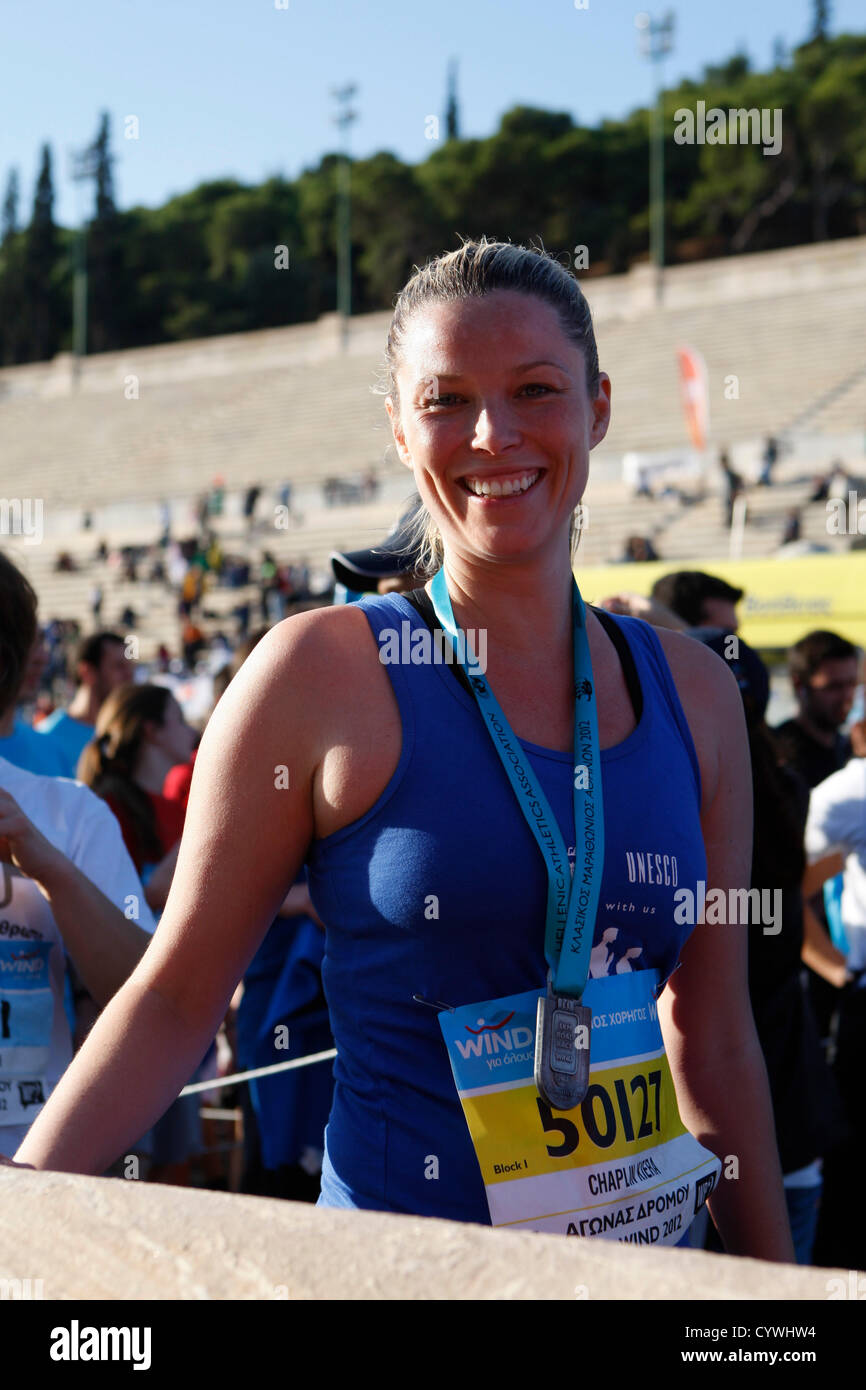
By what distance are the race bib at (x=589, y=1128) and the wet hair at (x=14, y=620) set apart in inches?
51.1

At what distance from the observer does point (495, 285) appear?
1550mm

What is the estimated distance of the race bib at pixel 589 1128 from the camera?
1.39 meters

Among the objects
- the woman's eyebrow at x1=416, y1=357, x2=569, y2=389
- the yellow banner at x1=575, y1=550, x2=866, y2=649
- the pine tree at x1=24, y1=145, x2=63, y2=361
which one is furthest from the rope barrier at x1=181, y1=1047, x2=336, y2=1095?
the pine tree at x1=24, y1=145, x2=63, y2=361

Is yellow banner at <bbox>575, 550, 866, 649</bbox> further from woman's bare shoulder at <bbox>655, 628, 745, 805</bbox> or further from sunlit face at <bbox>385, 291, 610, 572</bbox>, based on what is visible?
sunlit face at <bbox>385, 291, 610, 572</bbox>

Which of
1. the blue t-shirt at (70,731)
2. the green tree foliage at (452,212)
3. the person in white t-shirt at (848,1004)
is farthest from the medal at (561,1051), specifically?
the green tree foliage at (452,212)

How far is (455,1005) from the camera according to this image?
4.63ft

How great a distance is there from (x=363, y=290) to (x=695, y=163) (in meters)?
14.2

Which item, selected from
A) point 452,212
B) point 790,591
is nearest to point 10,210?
point 452,212

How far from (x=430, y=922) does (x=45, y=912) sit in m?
1.08

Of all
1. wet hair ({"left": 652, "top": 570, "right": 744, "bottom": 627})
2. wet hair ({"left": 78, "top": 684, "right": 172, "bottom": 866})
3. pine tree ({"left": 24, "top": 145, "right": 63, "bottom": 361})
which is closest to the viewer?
wet hair ({"left": 652, "top": 570, "right": 744, "bottom": 627})

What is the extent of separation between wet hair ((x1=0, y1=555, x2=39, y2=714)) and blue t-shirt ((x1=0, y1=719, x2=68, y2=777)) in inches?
35.2

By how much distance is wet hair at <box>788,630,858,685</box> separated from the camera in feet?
18.4

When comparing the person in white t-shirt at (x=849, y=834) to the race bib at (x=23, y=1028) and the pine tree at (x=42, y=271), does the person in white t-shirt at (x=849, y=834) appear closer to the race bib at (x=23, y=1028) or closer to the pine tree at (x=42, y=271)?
the race bib at (x=23, y=1028)
